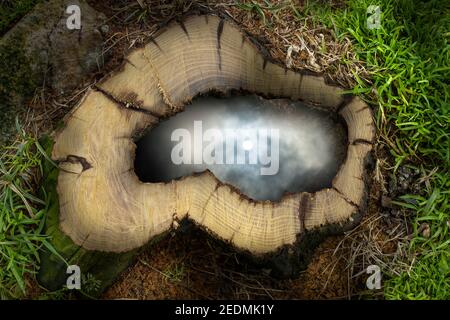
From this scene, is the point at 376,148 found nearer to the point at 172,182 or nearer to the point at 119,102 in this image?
the point at 172,182

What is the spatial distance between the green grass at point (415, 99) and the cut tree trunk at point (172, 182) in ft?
1.09

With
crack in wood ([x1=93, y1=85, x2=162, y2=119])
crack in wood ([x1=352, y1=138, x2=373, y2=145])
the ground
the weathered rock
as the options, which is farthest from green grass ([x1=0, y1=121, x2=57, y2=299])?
crack in wood ([x1=352, y1=138, x2=373, y2=145])

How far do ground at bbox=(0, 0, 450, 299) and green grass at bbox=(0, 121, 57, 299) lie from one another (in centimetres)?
8

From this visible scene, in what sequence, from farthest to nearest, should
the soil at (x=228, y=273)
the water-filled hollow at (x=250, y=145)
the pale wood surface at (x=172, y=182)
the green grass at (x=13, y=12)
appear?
1. the green grass at (x=13, y=12)
2. the soil at (x=228, y=273)
3. the water-filled hollow at (x=250, y=145)
4. the pale wood surface at (x=172, y=182)

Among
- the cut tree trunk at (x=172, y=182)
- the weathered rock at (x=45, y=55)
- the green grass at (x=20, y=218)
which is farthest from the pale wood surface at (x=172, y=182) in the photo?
the weathered rock at (x=45, y=55)

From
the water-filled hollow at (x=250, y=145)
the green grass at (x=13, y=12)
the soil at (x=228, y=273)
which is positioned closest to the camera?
the water-filled hollow at (x=250, y=145)

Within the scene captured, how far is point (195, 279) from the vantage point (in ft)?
7.76

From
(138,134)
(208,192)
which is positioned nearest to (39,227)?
(138,134)

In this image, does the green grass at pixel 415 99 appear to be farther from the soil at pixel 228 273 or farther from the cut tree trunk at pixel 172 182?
the cut tree trunk at pixel 172 182

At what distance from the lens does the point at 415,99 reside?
2.50 meters

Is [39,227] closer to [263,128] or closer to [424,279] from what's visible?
[263,128]

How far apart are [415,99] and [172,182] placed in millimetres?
1342

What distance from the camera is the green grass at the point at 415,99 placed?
7.77 ft

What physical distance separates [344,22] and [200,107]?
96cm
